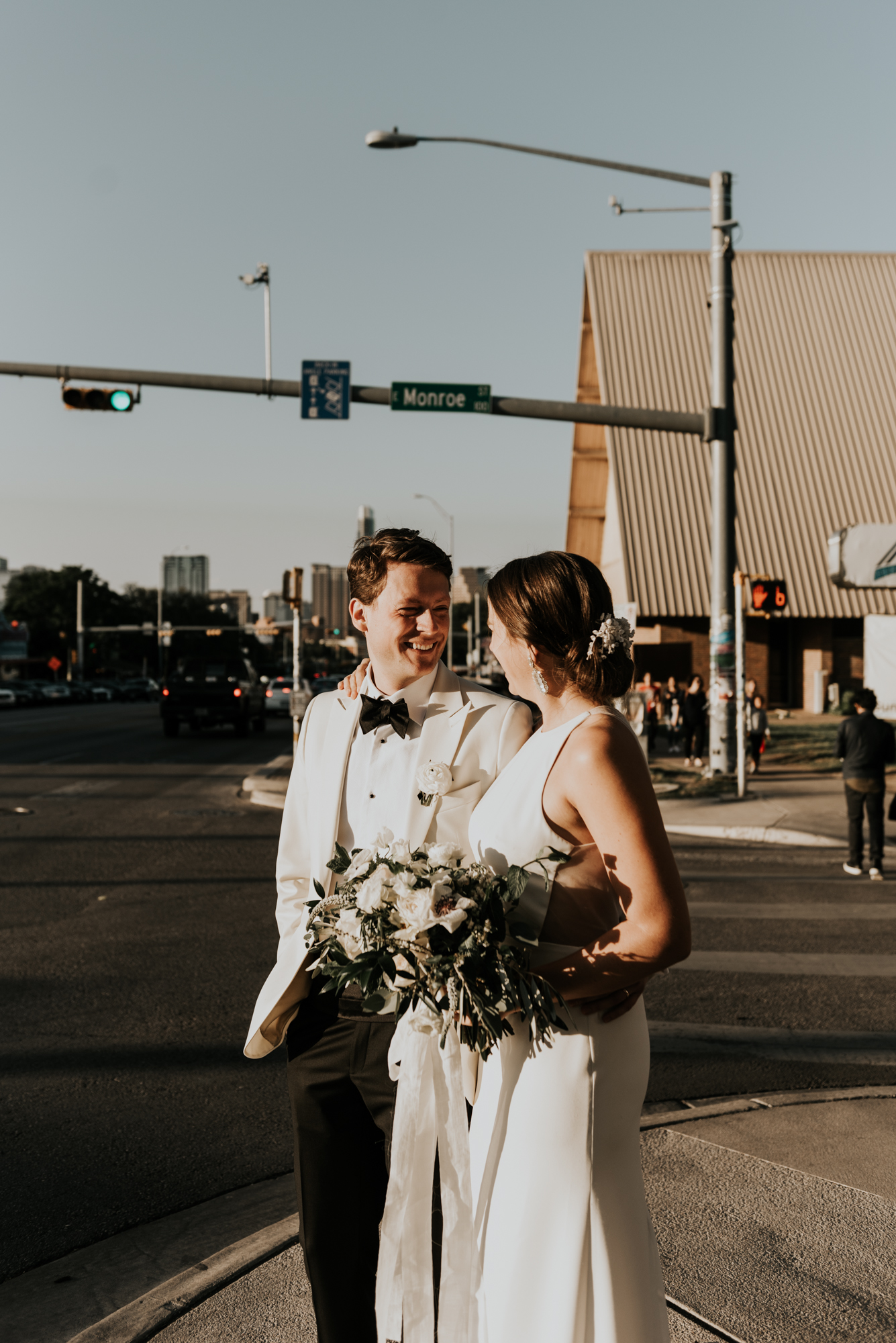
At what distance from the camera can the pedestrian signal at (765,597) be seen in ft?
50.9

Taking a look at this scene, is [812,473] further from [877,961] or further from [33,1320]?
[33,1320]

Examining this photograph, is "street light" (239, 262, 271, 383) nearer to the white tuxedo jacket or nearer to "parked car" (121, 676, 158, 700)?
the white tuxedo jacket

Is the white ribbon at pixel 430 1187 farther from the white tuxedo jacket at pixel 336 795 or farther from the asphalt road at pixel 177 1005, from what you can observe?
the asphalt road at pixel 177 1005

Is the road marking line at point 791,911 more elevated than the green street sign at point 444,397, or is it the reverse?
the green street sign at point 444,397

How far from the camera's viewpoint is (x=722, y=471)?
16.4 meters

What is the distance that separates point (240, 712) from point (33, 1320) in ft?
93.0

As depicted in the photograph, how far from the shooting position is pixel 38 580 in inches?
4072

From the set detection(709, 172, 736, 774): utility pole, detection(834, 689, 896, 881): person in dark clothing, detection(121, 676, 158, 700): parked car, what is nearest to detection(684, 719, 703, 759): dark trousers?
detection(709, 172, 736, 774): utility pole

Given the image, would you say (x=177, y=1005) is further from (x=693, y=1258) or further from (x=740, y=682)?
(x=740, y=682)

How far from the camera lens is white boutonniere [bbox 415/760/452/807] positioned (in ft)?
7.77

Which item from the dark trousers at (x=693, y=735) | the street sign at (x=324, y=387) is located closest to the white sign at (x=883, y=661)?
the dark trousers at (x=693, y=735)

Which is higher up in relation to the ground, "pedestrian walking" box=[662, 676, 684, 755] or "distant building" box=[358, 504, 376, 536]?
"distant building" box=[358, 504, 376, 536]

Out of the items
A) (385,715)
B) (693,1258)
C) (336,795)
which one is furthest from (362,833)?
(693,1258)

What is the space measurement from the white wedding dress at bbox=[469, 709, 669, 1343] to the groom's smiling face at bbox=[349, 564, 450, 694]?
507 millimetres
